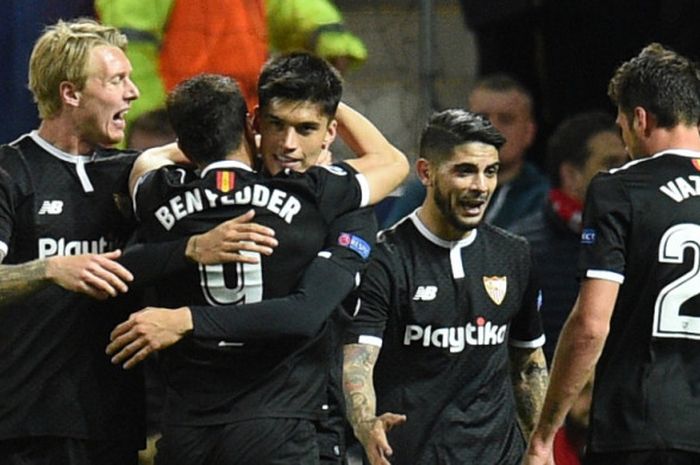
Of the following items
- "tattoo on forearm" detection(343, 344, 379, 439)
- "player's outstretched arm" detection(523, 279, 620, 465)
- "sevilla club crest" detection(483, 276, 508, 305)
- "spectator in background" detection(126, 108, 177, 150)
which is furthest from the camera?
"spectator in background" detection(126, 108, 177, 150)

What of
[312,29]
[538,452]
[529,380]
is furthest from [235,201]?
[312,29]

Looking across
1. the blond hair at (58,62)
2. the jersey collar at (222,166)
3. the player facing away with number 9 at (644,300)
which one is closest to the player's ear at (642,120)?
the player facing away with number 9 at (644,300)

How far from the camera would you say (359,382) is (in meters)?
7.20

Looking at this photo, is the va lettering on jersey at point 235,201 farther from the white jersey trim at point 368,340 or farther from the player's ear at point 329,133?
the white jersey trim at point 368,340

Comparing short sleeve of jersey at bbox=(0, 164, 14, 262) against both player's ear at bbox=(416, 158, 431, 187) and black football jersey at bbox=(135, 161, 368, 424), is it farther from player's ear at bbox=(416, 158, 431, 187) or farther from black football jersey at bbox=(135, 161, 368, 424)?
player's ear at bbox=(416, 158, 431, 187)

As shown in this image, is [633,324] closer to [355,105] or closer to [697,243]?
[697,243]

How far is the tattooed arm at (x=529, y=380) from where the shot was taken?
7.64 meters

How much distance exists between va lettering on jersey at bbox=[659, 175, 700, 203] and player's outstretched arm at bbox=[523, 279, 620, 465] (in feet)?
1.09

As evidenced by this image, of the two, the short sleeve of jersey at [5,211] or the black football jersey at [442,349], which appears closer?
the short sleeve of jersey at [5,211]

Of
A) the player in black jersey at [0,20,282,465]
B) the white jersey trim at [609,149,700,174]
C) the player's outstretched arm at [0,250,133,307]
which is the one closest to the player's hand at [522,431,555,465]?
the white jersey trim at [609,149,700,174]

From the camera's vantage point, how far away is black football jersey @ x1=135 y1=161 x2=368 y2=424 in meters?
6.72

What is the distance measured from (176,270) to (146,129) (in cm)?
182

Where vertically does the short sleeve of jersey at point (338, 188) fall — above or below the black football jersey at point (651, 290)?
above

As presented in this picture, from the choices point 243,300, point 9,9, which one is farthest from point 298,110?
point 9,9
